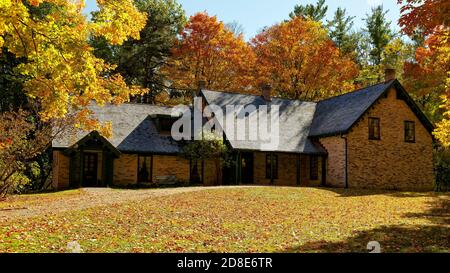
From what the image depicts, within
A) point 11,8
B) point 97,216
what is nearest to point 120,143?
point 97,216

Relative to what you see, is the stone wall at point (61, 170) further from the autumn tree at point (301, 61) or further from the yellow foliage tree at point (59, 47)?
the autumn tree at point (301, 61)

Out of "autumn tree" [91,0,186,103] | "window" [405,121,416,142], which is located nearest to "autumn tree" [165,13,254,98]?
"autumn tree" [91,0,186,103]

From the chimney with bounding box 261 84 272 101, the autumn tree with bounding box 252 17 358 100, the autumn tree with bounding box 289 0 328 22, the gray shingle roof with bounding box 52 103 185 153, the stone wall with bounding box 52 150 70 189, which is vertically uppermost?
the autumn tree with bounding box 289 0 328 22

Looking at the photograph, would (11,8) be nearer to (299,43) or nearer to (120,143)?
(120,143)

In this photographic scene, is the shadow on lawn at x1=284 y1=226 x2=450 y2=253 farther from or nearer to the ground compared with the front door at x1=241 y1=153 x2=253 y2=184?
nearer to the ground

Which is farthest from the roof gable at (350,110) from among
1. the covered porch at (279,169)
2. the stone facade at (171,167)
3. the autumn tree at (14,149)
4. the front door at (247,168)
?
the autumn tree at (14,149)

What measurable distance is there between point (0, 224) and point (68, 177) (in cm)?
1569

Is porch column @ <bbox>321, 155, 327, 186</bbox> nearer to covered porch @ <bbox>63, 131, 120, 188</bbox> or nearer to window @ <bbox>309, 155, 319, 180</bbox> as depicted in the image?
window @ <bbox>309, 155, 319, 180</bbox>

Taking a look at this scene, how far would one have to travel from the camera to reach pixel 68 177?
90.9ft

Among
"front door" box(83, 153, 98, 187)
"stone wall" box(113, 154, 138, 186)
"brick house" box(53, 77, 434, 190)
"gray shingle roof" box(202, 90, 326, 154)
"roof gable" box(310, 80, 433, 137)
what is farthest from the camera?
"gray shingle roof" box(202, 90, 326, 154)

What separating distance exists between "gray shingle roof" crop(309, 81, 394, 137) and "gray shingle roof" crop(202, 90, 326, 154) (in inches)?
33.7

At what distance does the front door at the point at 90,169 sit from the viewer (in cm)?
2836

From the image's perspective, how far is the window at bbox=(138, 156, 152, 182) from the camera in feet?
97.5

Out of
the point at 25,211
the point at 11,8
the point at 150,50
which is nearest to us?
the point at 11,8
